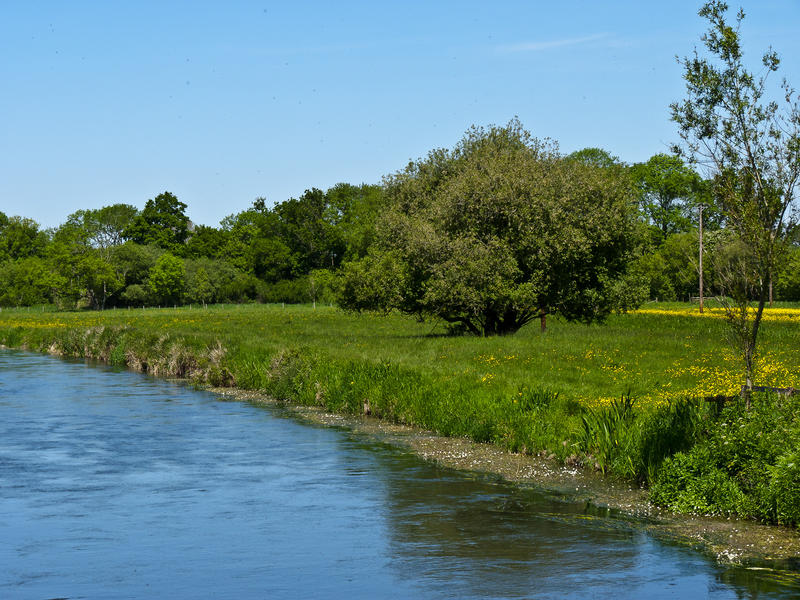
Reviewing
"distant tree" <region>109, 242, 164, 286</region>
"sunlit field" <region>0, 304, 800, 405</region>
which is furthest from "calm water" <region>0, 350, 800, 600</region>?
"distant tree" <region>109, 242, 164, 286</region>

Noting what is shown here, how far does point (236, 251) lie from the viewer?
164 meters

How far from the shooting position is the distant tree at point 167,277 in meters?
138

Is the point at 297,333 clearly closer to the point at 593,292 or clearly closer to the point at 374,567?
the point at 593,292

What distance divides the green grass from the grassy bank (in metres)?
0.04

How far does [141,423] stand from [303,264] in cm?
13038

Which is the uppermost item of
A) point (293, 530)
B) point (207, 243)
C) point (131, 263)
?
point (207, 243)

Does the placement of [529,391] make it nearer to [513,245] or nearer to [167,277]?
[513,245]

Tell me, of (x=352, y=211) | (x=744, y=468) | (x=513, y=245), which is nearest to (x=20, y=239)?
(x=352, y=211)

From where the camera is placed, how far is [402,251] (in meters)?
46.6

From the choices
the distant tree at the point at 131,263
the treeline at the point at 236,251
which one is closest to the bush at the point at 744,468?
the treeline at the point at 236,251

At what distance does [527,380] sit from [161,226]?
149377 millimetres

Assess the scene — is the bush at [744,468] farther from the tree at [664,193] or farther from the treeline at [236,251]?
the tree at [664,193]

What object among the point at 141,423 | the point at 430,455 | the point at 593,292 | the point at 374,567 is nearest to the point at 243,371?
the point at 141,423

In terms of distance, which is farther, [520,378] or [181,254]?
[181,254]
